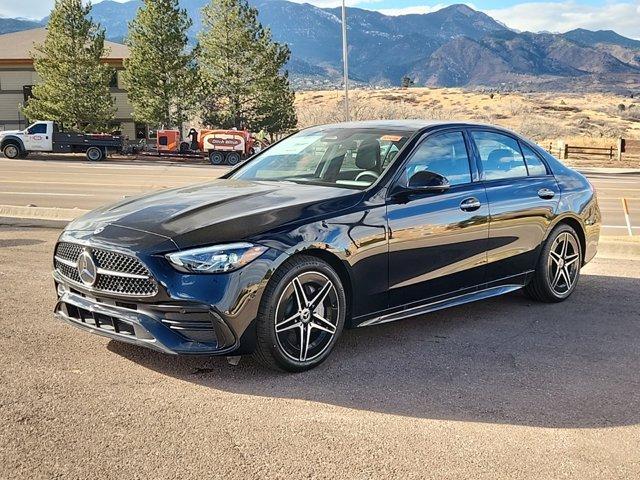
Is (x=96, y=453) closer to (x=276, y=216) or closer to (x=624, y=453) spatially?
(x=276, y=216)

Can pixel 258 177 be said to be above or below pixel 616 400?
above

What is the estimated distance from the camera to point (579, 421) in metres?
3.89

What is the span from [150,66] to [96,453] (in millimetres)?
37675

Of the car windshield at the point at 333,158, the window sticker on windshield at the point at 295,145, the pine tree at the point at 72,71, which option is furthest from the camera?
the pine tree at the point at 72,71

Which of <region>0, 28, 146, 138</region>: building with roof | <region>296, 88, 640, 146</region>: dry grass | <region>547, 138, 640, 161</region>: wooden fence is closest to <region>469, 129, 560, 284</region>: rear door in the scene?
<region>547, 138, 640, 161</region>: wooden fence

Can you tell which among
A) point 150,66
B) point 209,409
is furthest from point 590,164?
point 209,409

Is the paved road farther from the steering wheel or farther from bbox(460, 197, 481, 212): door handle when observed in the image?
the steering wheel

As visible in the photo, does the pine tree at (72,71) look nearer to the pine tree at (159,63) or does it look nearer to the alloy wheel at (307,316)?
the pine tree at (159,63)

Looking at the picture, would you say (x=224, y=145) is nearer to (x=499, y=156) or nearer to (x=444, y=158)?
(x=499, y=156)

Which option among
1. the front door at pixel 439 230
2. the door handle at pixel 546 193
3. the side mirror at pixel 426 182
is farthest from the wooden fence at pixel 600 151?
the side mirror at pixel 426 182

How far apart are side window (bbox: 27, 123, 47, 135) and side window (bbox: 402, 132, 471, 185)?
1217 inches

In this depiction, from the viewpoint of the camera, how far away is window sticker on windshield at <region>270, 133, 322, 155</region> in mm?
5875

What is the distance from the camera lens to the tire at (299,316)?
427 cm

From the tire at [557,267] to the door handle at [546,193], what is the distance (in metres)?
0.31
